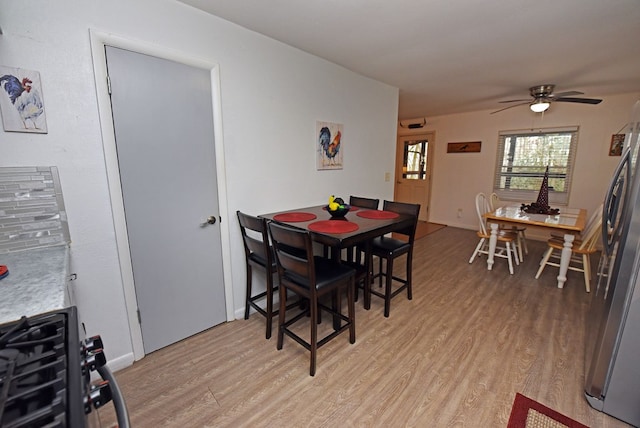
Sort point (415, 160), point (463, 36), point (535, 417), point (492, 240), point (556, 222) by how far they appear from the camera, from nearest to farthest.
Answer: point (535, 417) < point (463, 36) < point (556, 222) < point (492, 240) < point (415, 160)

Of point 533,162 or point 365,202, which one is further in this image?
point 533,162

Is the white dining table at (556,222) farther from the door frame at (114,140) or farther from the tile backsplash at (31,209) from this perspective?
the tile backsplash at (31,209)

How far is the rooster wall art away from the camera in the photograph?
2783mm

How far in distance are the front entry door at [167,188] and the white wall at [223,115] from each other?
11 centimetres

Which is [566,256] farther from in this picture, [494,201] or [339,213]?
[339,213]

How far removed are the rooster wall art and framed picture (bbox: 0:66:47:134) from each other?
196cm

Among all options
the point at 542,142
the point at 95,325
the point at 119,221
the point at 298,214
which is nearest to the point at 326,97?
the point at 298,214

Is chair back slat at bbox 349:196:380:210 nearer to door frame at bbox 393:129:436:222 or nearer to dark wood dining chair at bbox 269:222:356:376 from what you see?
dark wood dining chair at bbox 269:222:356:376

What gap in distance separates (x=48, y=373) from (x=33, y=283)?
2.18ft

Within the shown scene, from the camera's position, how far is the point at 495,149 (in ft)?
16.2

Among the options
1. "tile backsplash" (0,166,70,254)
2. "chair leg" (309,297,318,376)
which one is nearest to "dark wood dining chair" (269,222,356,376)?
"chair leg" (309,297,318,376)

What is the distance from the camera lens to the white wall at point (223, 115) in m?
1.38

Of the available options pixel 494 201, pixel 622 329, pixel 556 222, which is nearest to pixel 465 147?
pixel 494 201

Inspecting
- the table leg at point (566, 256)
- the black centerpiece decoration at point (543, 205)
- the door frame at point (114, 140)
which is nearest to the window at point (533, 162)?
the black centerpiece decoration at point (543, 205)
